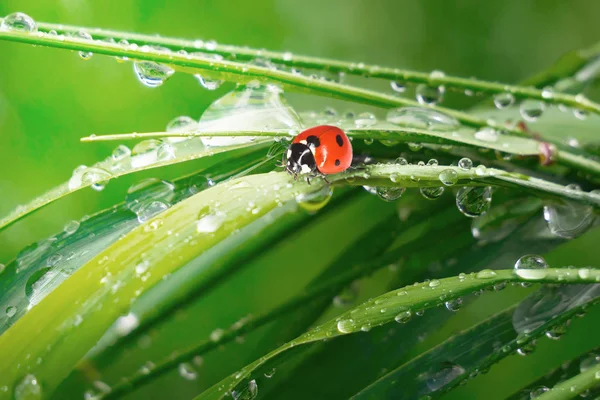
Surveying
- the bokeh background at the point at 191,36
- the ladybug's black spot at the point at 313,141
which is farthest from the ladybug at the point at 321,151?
the bokeh background at the point at 191,36

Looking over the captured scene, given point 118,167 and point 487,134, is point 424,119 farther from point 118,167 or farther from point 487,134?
point 118,167

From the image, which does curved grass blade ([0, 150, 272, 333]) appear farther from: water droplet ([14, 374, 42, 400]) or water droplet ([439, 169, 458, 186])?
water droplet ([439, 169, 458, 186])

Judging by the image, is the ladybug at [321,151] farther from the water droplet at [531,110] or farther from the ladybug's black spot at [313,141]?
the water droplet at [531,110]

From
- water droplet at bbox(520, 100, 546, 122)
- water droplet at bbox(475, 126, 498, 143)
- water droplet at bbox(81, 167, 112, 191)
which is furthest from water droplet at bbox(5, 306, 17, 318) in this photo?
water droplet at bbox(520, 100, 546, 122)

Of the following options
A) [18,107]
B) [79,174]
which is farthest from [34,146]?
[79,174]

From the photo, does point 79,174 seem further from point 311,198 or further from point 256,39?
point 256,39

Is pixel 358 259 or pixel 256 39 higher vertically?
pixel 256 39
